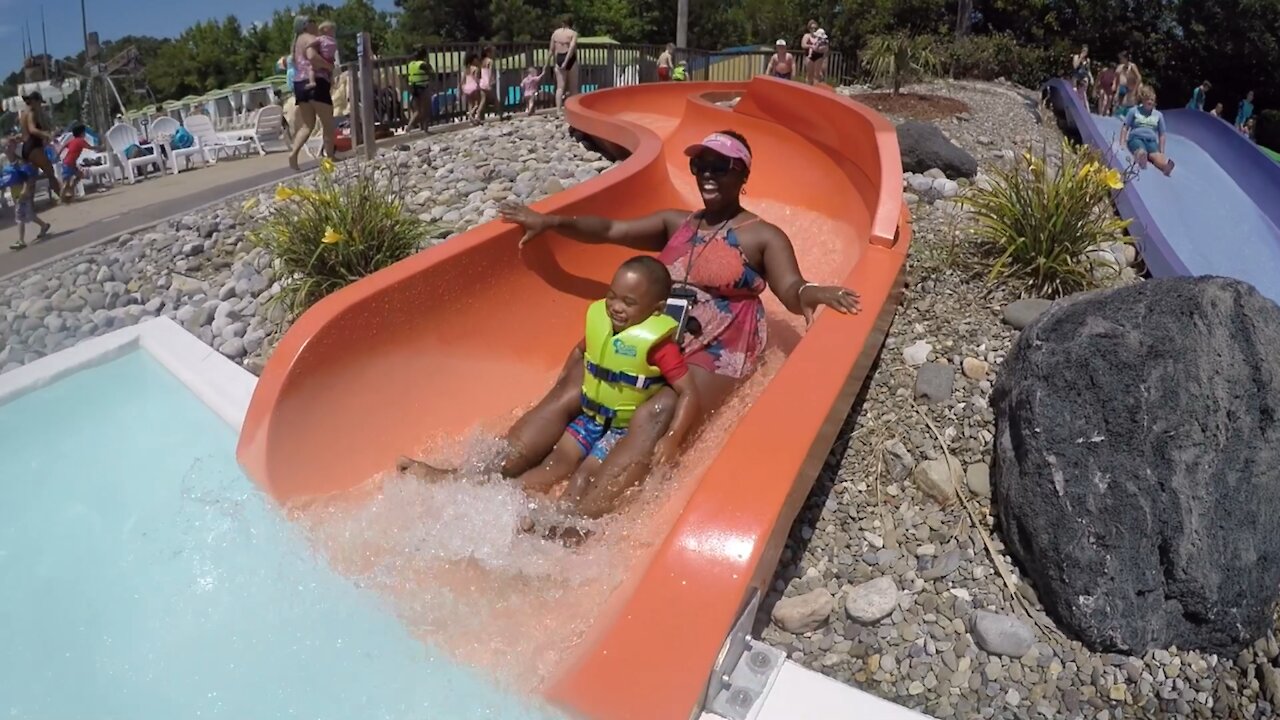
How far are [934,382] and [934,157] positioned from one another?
3.05 metres

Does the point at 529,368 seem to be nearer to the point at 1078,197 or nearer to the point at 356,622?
the point at 356,622

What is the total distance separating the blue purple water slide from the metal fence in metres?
6.87

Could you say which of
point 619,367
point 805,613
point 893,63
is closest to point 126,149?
point 619,367

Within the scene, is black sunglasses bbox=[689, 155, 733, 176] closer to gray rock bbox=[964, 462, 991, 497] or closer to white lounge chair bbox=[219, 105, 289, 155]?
gray rock bbox=[964, 462, 991, 497]

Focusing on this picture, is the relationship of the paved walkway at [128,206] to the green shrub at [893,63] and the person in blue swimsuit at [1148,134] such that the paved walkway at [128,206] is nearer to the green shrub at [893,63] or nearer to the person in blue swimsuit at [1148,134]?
the green shrub at [893,63]

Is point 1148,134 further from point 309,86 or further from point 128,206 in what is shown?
point 128,206

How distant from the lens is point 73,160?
20.2ft

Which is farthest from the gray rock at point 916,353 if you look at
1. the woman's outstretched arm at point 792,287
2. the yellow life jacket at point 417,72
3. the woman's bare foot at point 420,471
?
the yellow life jacket at point 417,72

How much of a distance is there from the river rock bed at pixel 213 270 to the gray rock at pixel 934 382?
9.61ft

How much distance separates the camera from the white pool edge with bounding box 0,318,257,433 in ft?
10.8

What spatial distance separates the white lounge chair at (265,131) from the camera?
10866mm

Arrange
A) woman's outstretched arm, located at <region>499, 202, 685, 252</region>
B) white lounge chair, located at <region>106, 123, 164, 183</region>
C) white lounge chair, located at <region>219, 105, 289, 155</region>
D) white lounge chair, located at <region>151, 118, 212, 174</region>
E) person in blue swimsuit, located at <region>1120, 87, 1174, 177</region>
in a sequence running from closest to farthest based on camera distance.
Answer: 1. woman's outstretched arm, located at <region>499, 202, 685, 252</region>
2. white lounge chair, located at <region>106, 123, 164, 183</region>
3. white lounge chair, located at <region>151, 118, 212, 174</region>
4. person in blue swimsuit, located at <region>1120, 87, 1174, 177</region>
5. white lounge chair, located at <region>219, 105, 289, 155</region>

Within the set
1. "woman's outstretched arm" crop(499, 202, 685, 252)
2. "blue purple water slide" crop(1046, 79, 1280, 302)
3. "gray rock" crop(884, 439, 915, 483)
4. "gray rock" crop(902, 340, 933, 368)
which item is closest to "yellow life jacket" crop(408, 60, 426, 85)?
"woman's outstretched arm" crop(499, 202, 685, 252)

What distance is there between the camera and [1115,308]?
9.53ft
